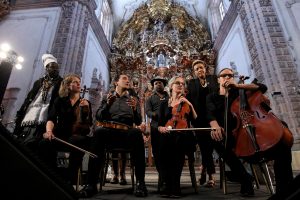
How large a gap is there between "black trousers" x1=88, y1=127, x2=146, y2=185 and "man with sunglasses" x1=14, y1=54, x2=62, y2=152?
31.5 inches

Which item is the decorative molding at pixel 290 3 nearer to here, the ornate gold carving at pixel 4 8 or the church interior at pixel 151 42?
the church interior at pixel 151 42

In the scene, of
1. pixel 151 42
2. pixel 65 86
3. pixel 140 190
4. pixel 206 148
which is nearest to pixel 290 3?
pixel 206 148

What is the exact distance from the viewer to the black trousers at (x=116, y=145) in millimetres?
2438

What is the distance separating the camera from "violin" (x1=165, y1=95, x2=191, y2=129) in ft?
8.59

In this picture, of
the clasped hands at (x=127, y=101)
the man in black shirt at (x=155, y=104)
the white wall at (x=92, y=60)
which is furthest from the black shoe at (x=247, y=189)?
the white wall at (x=92, y=60)

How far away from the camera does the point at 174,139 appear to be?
250 centimetres

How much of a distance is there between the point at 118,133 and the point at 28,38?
21.1ft

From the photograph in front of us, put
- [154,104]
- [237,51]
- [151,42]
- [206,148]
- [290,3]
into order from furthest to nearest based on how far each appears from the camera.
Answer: [151,42], [237,51], [290,3], [154,104], [206,148]

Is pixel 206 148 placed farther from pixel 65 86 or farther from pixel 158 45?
pixel 158 45

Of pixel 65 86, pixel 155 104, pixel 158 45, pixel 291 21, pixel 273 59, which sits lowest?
pixel 155 104

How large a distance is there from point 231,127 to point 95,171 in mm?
1565

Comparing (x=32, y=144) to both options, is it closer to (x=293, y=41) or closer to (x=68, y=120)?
(x=68, y=120)

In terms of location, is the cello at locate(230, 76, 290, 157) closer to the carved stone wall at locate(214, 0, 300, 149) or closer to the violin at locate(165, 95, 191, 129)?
the violin at locate(165, 95, 191, 129)

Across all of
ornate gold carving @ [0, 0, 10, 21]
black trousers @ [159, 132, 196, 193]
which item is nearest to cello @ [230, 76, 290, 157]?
black trousers @ [159, 132, 196, 193]
